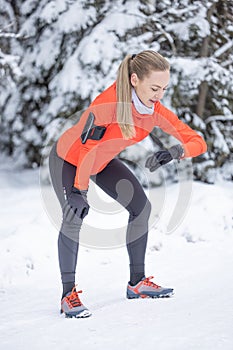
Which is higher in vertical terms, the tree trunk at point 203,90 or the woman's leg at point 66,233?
the woman's leg at point 66,233

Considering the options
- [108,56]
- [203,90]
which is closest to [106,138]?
[108,56]

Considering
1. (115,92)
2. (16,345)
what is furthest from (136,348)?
(115,92)

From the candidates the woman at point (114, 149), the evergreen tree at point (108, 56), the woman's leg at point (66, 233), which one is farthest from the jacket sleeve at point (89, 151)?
the evergreen tree at point (108, 56)

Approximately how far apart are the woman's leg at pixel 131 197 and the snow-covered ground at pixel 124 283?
47 centimetres

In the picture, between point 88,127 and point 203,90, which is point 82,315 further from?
point 203,90

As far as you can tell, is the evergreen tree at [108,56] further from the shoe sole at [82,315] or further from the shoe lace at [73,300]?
the shoe sole at [82,315]

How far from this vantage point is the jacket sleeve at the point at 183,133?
3.84m

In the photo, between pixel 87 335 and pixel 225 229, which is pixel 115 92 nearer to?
pixel 87 335

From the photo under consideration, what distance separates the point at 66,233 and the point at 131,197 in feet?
1.93

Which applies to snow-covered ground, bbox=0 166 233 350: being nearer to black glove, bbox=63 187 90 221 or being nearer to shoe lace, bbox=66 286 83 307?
shoe lace, bbox=66 286 83 307

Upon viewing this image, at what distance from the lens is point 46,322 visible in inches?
147

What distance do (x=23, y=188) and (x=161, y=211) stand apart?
3609 millimetres

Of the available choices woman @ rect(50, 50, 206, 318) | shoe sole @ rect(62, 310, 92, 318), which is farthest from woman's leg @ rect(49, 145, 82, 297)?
shoe sole @ rect(62, 310, 92, 318)

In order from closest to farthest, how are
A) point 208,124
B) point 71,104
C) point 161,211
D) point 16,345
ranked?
point 16,345 < point 161,211 < point 71,104 < point 208,124
